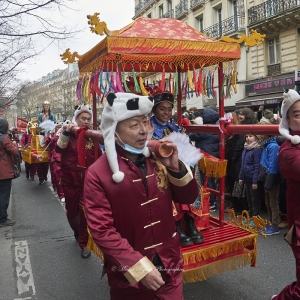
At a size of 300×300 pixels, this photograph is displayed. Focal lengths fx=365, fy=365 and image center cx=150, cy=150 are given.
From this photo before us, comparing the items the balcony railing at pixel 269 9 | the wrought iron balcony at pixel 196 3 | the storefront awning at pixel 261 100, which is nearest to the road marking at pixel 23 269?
the storefront awning at pixel 261 100

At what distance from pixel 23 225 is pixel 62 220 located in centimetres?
70

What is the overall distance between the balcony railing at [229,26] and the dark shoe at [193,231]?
20.8 meters

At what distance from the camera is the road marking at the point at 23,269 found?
13.2 ft

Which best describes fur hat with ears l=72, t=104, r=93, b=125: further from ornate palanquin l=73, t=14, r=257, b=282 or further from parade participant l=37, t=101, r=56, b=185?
parade participant l=37, t=101, r=56, b=185

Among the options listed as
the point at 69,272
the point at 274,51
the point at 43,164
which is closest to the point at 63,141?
the point at 69,272

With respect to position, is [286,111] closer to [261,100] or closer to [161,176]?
[161,176]

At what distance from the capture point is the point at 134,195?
7.32ft

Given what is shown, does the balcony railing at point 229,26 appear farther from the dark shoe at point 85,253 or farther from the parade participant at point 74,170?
the dark shoe at point 85,253

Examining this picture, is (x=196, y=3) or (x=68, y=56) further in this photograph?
(x=196, y=3)

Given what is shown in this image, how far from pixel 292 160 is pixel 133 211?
1.26m

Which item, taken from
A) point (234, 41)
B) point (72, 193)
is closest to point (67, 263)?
point (72, 193)

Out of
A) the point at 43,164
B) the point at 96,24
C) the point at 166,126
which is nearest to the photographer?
the point at 96,24

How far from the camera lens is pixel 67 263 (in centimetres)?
473

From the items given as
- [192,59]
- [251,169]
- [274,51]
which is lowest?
[251,169]
